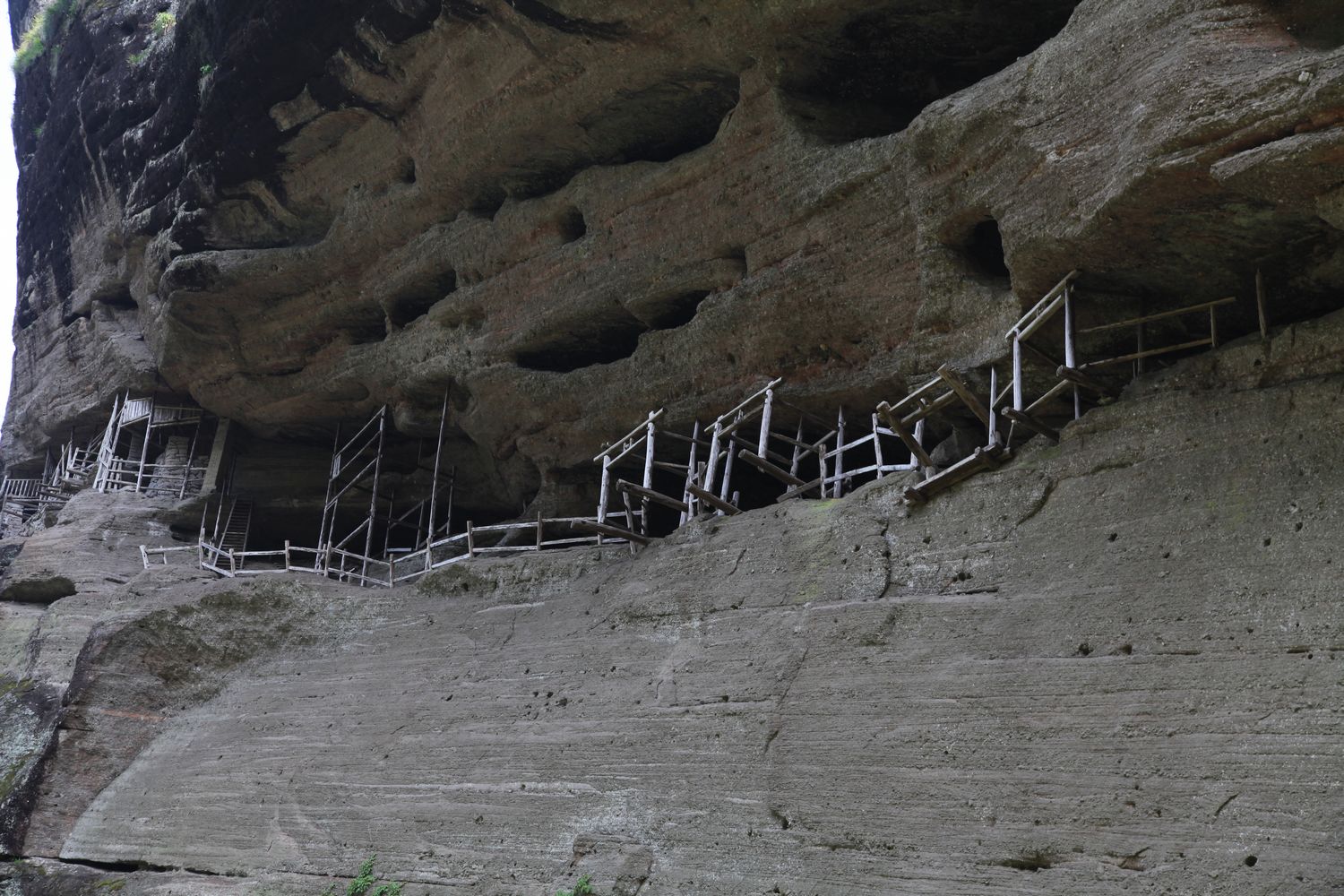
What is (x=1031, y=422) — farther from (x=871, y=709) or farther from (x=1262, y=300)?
(x=871, y=709)

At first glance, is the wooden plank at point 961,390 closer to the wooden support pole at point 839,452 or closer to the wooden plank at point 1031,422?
the wooden plank at point 1031,422

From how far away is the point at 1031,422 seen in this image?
8.50m

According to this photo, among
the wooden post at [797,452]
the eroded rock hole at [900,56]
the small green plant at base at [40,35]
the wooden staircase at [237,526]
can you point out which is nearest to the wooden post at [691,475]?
the wooden post at [797,452]

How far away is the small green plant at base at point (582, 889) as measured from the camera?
26.6 ft

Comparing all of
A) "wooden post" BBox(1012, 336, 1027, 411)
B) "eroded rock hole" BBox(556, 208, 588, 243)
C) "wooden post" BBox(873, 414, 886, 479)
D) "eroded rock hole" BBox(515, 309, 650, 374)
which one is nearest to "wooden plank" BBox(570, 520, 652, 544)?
"wooden post" BBox(873, 414, 886, 479)

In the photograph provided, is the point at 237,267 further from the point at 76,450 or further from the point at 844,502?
the point at 844,502

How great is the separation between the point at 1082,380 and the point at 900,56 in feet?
15.1

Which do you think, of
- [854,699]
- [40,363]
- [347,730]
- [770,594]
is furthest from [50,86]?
[854,699]

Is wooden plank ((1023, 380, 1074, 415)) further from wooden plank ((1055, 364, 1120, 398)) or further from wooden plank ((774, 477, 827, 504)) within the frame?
wooden plank ((774, 477, 827, 504))

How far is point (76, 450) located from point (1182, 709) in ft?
61.4

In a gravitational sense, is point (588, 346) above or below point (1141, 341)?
above

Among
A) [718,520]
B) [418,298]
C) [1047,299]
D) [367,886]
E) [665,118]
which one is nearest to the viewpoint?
[1047,299]

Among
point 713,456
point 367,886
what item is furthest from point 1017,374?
point 367,886

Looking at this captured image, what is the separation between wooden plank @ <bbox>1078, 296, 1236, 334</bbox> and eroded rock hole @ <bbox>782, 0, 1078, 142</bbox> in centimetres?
351
